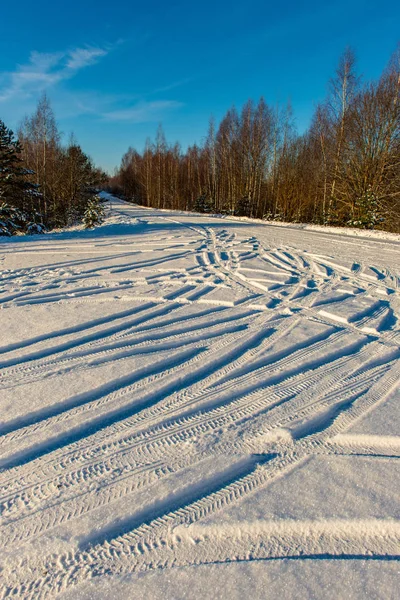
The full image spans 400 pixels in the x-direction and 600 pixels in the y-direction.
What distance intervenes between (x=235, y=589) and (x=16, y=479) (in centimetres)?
118

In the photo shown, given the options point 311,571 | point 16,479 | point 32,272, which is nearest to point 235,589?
point 311,571

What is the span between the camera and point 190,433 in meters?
2.04

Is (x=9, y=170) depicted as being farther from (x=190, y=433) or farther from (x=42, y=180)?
A: (x=190, y=433)

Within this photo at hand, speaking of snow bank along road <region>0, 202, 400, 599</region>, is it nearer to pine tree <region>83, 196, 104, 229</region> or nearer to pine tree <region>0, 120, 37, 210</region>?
pine tree <region>83, 196, 104, 229</region>

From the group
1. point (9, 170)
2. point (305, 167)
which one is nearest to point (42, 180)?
point (9, 170)

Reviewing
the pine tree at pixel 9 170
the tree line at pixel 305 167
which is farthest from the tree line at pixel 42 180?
the tree line at pixel 305 167

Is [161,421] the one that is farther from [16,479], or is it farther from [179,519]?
[16,479]

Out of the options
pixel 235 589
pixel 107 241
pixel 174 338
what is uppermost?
pixel 107 241

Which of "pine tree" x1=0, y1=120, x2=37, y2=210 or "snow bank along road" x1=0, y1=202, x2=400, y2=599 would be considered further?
"pine tree" x1=0, y1=120, x2=37, y2=210

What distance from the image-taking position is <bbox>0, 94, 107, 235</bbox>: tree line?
1636 centimetres

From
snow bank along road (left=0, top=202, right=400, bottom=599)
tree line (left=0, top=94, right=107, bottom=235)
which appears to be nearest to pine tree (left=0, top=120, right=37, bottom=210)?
tree line (left=0, top=94, right=107, bottom=235)

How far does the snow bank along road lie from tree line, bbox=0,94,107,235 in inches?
507

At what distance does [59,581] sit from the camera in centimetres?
126

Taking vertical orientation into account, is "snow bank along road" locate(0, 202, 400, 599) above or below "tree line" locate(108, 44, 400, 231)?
below
